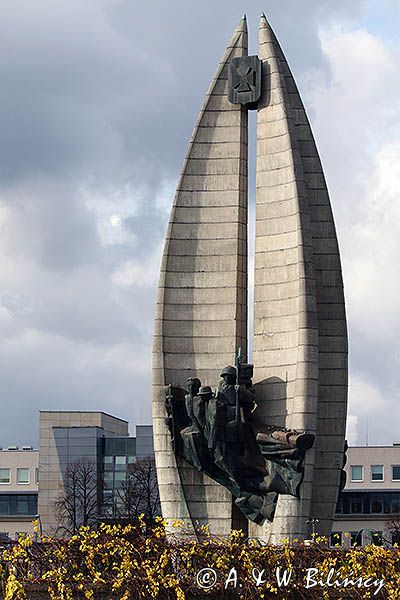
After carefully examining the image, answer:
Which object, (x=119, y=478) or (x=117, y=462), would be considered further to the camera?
(x=117, y=462)

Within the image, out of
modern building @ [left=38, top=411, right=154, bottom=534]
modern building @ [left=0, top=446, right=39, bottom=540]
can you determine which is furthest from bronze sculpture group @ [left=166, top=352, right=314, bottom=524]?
modern building @ [left=0, top=446, right=39, bottom=540]

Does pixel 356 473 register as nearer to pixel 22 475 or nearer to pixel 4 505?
pixel 22 475

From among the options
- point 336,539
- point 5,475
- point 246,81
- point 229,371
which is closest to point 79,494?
point 5,475

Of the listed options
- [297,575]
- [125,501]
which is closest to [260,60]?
[297,575]

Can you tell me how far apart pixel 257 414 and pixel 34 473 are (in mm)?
67992

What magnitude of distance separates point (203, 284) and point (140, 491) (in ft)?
156

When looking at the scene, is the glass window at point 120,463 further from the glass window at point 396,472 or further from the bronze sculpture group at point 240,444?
the bronze sculpture group at point 240,444

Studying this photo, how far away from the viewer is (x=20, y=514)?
334 ft

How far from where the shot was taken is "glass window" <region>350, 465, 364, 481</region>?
95.6 m

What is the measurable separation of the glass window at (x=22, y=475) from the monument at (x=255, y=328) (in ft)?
219

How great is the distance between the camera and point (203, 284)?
127 feet

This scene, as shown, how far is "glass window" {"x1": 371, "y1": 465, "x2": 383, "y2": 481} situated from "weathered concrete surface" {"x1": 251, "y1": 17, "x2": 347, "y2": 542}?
5850 cm

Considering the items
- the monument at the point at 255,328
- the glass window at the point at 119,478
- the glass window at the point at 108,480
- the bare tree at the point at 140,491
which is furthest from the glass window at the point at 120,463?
the monument at the point at 255,328
